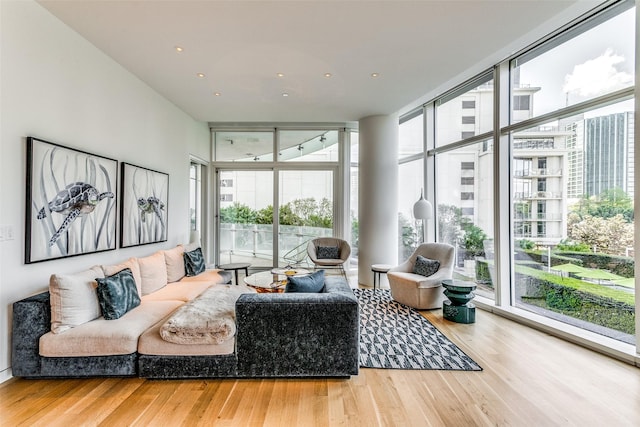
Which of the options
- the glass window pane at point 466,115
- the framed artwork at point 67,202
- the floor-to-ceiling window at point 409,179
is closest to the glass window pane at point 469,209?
the glass window pane at point 466,115

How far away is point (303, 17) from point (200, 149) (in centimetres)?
391

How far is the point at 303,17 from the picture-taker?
2.57 metres

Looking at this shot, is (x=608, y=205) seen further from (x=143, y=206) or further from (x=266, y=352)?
(x=143, y=206)

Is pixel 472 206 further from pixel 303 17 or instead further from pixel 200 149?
pixel 200 149

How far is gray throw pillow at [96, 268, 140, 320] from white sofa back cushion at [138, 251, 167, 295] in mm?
568

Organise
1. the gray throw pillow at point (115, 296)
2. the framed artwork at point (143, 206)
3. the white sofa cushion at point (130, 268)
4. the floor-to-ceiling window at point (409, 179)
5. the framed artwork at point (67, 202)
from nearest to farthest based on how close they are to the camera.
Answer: the framed artwork at point (67, 202) → the gray throw pillow at point (115, 296) → the white sofa cushion at point (130, 268) → the framed artwork at point (143, 206) → the floor-to-ceiling window at point (409, 179)

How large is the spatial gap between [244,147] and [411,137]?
348cm

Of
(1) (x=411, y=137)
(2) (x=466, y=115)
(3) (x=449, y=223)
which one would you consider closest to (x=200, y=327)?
(3) (x=449, y=223)

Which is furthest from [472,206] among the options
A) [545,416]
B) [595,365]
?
[545,416]

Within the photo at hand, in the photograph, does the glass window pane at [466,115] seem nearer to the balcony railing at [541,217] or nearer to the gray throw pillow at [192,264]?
the balcony railing at [541,217]

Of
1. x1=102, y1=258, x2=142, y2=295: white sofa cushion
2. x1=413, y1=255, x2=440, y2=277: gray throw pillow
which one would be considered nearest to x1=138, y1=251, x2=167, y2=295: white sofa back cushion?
x1=102, y1=258, x2=142, y2=295: white sofa cushion

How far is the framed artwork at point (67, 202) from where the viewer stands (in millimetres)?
2393

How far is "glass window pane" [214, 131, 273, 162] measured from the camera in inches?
245

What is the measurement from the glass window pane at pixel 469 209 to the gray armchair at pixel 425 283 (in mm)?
488
